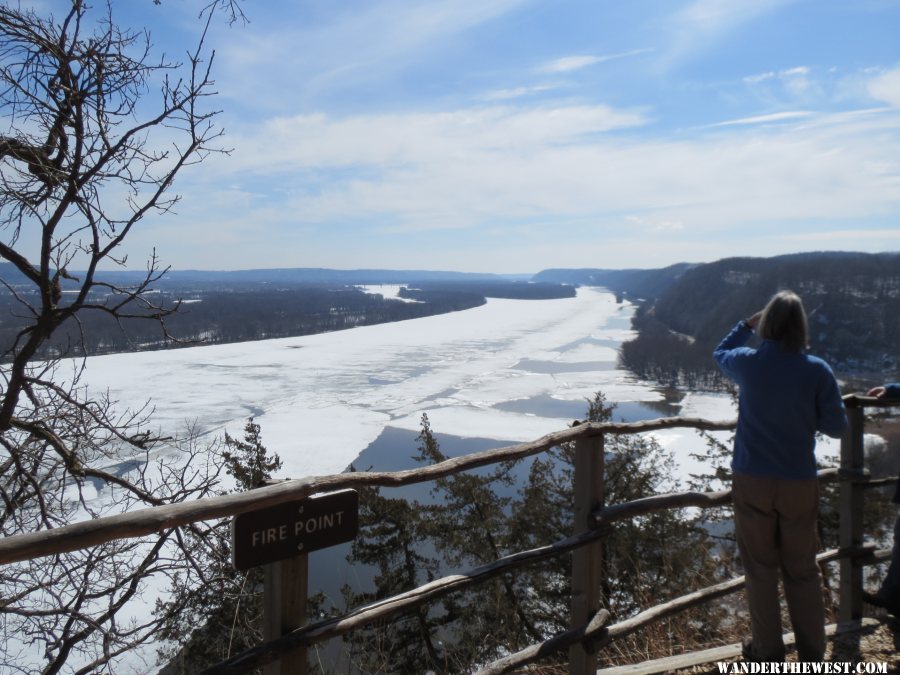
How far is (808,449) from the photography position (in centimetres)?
251

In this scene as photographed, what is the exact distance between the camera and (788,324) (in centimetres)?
249

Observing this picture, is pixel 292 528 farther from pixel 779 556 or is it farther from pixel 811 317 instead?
pixel 811 317

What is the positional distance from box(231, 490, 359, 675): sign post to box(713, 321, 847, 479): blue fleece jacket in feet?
5.35

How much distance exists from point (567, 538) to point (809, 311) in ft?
140

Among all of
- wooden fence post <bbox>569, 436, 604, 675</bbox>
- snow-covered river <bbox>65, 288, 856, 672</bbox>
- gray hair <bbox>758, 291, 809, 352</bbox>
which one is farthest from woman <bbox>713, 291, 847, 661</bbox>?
snow-covered river <bbox>65, 288, 856, 672</bbox>

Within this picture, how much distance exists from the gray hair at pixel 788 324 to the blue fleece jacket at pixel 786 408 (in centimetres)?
3

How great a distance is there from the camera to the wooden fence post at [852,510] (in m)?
3.29

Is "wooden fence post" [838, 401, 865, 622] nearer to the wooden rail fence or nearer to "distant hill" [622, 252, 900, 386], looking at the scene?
the wooden rail fence

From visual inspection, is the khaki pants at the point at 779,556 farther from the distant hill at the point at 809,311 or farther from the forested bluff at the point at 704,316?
the distant hill at the point at 809,311

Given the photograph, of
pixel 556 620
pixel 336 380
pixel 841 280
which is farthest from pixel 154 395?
pixel 841 280

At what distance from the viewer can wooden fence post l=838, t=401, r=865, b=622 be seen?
329 cm

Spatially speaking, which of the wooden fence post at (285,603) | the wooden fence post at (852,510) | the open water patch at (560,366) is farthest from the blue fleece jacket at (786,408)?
the open water patch at (560,366)

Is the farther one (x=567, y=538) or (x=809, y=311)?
(x=809, y=311)

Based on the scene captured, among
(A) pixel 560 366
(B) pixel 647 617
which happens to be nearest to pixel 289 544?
(B) pixel 647 617
